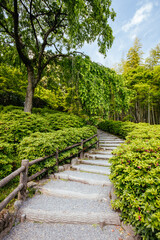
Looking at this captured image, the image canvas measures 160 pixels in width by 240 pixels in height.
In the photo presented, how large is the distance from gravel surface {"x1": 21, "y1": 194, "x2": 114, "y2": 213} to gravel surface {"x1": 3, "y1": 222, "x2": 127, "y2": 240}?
0.83 ft

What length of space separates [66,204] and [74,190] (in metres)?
0.54

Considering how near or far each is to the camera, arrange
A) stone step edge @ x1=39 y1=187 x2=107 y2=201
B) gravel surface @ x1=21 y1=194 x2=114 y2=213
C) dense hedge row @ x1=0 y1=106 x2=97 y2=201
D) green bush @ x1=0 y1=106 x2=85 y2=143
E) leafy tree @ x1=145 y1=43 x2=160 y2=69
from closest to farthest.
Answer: gravel surface @ x1=21 y1=194 x2=114 y2=213 < stone step edge @ x1=39 y1=187 x2=107 y2=201 < dense hedge row @ x1=0 y1=106 x2=97 y2=201 < green bush @ x1=0 y1=106 x2=85 y2=143 < leafy tree @ x1=145 y1=43 x2=160 y2=69

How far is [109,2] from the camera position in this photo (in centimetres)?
604

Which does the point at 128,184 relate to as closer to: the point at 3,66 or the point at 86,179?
the point at 86,179

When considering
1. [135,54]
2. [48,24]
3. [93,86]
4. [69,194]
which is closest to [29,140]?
[69,194]

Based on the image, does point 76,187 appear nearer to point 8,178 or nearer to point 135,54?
point 8,178

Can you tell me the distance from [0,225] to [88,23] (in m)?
8.79

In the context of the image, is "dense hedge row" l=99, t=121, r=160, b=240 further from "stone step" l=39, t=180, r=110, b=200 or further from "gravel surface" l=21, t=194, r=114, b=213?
"stone step" l=39, t=180, r=110, b=200

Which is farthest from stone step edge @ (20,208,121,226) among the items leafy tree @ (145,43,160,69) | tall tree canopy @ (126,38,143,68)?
tall tree canopy @ (126,38,143,68)

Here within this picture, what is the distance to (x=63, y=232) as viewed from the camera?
187cm

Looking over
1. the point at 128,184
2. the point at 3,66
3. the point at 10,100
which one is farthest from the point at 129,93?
the point at 10,100

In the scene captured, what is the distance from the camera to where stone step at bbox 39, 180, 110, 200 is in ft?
8.69

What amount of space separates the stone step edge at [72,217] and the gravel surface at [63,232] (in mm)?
58

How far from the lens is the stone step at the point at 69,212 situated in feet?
6.64
